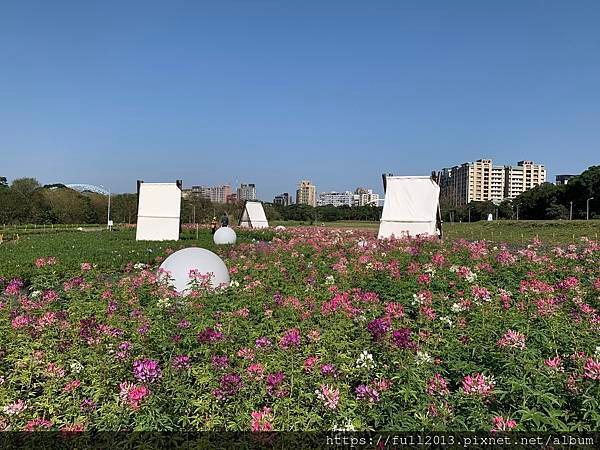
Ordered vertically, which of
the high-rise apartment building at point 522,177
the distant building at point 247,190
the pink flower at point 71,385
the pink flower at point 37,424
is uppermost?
the high-rise apartment building at point 522,177

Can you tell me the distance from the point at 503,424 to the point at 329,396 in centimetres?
86

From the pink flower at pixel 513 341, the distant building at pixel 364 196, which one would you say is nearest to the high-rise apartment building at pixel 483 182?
the distant building at pixel 364 196

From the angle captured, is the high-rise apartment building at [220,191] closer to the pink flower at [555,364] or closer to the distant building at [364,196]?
the distant building at [364,196]


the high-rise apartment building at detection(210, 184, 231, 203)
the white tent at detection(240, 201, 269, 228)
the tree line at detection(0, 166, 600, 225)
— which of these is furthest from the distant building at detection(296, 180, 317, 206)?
the white tent at detection(240, 201, 269, 228)

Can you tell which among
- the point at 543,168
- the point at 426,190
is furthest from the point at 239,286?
the point at 543,168

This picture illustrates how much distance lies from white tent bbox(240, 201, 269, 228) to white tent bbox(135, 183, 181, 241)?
45.0 feet

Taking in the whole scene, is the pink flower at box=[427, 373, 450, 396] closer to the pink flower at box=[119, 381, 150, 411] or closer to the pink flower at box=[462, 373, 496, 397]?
the pink flower at box=[462, 373, 496, 397]

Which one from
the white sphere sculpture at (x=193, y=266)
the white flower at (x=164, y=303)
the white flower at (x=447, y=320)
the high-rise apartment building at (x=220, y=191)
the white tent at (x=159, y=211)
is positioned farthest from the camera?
the high-rise apartment building at (x=220, y=191)

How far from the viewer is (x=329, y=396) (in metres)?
2.56

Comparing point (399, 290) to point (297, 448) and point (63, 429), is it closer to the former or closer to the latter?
point (297, 448)

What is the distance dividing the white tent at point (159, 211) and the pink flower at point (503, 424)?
2196cm

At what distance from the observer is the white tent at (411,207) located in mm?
17344

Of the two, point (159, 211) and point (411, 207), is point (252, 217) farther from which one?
point (411, 207)

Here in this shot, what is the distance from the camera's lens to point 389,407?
266cm
